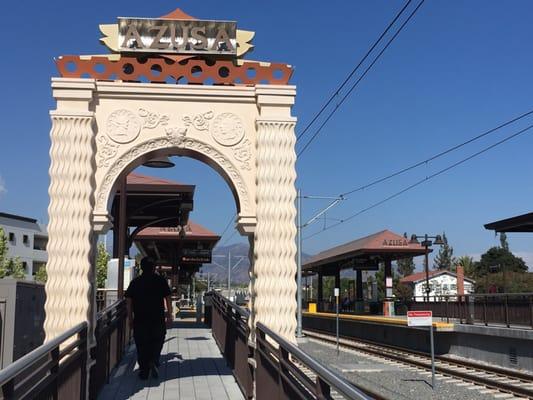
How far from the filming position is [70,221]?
759 cm

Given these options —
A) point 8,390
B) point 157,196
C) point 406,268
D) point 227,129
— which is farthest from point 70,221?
point 406,268

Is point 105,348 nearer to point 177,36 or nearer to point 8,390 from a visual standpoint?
point 177,36

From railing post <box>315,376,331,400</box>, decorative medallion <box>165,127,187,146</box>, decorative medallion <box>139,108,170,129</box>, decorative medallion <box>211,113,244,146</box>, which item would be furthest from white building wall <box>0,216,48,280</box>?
railing post <box>315,376,331,400</box>

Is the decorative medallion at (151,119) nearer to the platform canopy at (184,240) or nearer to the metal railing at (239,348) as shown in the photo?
the metal railing at (239,348)

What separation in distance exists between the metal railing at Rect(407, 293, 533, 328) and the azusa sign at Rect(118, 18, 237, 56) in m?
13.0

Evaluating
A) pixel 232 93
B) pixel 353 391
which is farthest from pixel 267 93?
pixel 353 391

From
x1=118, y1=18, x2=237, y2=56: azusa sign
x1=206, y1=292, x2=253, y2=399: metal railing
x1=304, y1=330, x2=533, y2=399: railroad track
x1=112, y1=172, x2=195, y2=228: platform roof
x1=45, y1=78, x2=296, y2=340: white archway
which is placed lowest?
x1=304, y1=330, x2=533, y2=399: railroad track

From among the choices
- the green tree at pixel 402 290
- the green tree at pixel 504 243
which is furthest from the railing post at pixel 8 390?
the green tree at pixel 504 243

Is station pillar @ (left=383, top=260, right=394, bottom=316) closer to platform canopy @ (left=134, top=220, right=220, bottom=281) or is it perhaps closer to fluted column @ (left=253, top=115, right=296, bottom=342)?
platform canopy @ (left=134, top=220, right=220, bottom=281)

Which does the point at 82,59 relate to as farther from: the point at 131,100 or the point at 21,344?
the point at 21,344

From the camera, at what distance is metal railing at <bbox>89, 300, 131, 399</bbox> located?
7.30 meters

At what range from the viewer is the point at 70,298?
7438 millimetres

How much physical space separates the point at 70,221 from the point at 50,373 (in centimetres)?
296

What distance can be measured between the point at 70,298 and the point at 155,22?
12.5 feet
